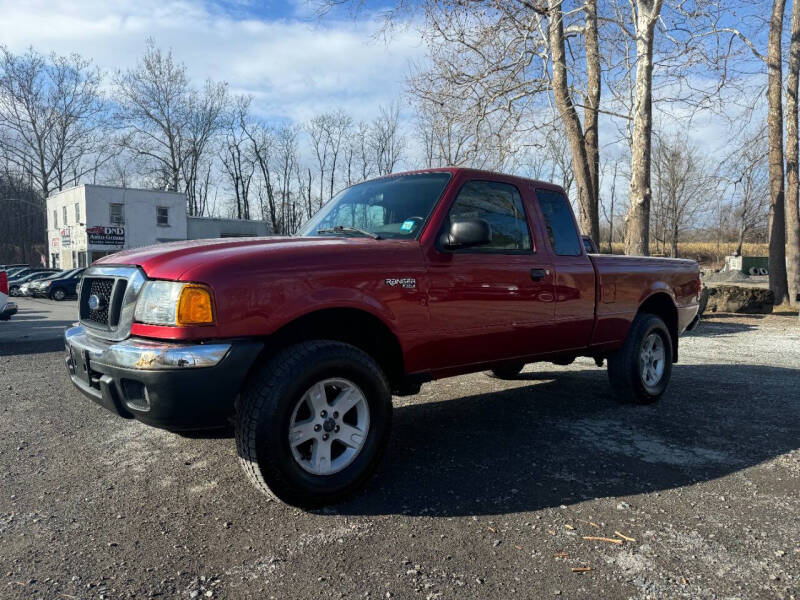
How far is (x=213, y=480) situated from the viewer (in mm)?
3537

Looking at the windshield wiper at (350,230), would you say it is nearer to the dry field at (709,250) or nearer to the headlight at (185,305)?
the headlight at (185,305)

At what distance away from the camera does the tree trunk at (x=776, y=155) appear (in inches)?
690

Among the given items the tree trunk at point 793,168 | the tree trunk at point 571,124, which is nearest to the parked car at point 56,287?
the tree trunk at point 571,124

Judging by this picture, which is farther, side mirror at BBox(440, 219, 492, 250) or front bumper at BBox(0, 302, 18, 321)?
front bumper at BBox(0, 302, 18, 321)

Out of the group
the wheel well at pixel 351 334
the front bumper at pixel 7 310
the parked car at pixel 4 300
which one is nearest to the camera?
the wheel well at pixel 351 334

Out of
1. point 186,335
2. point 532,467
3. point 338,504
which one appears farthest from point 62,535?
point 532,467

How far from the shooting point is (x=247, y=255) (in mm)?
2996

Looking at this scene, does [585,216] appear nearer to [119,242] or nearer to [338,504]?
[338,504]

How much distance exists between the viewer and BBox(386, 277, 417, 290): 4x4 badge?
11.2 ft

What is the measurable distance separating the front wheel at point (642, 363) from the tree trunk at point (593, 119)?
8.80 m

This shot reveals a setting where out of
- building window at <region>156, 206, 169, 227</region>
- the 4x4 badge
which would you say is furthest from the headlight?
building window at <region>156, 206, 169, 227</region>

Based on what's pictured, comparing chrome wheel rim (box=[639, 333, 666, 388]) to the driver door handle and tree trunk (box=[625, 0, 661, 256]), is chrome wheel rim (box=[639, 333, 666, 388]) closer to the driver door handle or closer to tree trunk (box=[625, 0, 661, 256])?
the driver door handle

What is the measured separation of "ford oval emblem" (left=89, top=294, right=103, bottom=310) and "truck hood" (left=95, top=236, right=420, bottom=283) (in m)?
A: 0.22

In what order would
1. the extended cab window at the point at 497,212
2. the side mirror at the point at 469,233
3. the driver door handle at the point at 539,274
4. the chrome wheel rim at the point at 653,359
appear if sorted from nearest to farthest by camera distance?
the side mirror at the point at 469,233, the extended cab window at the point at 497,212, the driver door handle at the point at 539,274, the chrome wheel rim at the point at 653,359
